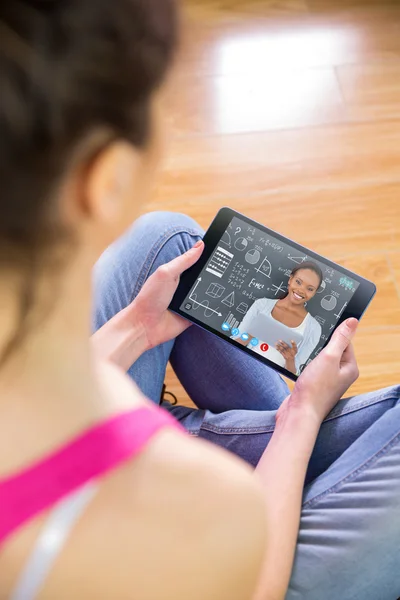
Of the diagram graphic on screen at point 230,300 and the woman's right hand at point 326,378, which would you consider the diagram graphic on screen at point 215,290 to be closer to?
the diagram graphic on screen at point 230,300

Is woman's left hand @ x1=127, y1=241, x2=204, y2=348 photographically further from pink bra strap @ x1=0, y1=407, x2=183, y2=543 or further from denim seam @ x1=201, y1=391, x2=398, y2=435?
pink bra strap @ x1=0, y1=407, x2=183, y2=543

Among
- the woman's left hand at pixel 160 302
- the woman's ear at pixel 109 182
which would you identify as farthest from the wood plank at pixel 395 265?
the woman's ear at pixel 109 182

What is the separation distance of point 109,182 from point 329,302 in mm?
594

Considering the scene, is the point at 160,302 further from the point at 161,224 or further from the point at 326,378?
the point at 326,378

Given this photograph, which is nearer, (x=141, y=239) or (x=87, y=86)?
(x=87, y=86)

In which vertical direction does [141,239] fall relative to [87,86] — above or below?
below

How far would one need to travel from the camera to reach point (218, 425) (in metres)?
0.82

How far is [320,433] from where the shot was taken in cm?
80

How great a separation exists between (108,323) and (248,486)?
0.41 metres

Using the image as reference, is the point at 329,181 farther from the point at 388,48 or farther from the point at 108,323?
the point at 108,323

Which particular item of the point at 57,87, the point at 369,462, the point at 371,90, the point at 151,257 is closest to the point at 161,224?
the point at 151,257

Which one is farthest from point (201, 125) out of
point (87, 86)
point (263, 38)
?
point (87, 86)

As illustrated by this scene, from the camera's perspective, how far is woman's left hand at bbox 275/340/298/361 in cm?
86

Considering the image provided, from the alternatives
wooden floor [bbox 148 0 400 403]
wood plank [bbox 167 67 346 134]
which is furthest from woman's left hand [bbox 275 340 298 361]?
wood plank [bbox 167 67 346 134]
